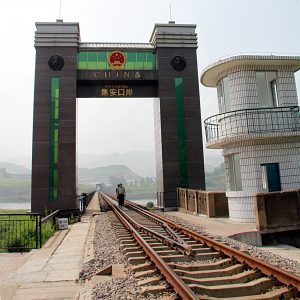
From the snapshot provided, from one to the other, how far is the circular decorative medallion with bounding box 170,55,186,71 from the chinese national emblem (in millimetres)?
4180

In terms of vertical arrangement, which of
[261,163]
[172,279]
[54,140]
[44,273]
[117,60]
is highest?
[117,60]

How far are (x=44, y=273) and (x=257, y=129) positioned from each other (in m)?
11.5

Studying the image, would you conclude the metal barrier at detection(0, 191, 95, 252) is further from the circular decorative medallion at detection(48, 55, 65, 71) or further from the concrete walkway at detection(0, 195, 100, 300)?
the circular decorative medallion at detection(48, 55, 65, 71)

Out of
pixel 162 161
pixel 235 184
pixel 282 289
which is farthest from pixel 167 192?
pixel 282 289

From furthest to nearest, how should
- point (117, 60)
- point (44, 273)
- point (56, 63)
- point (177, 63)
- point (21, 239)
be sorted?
point (177, 63) → point (117, 60) → point (56, 63) → point (21, 239) → point (44, 273)

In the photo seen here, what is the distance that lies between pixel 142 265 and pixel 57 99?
21.7 metres

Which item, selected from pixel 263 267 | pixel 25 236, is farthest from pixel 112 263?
pixel 25 236

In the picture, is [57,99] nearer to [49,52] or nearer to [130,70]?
[49,52]

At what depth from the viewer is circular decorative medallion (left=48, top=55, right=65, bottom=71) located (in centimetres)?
2685

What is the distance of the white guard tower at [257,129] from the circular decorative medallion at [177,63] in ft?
36.5

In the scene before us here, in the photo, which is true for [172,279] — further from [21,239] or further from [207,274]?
[21,239]

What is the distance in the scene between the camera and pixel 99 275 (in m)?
6.89

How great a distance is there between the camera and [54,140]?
25875 mm

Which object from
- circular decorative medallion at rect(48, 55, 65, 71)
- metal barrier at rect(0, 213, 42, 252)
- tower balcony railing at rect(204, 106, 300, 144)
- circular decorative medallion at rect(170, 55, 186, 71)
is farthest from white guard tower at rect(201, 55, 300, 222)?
circular decorative medallion at rect(48, 55, 65, 71)
